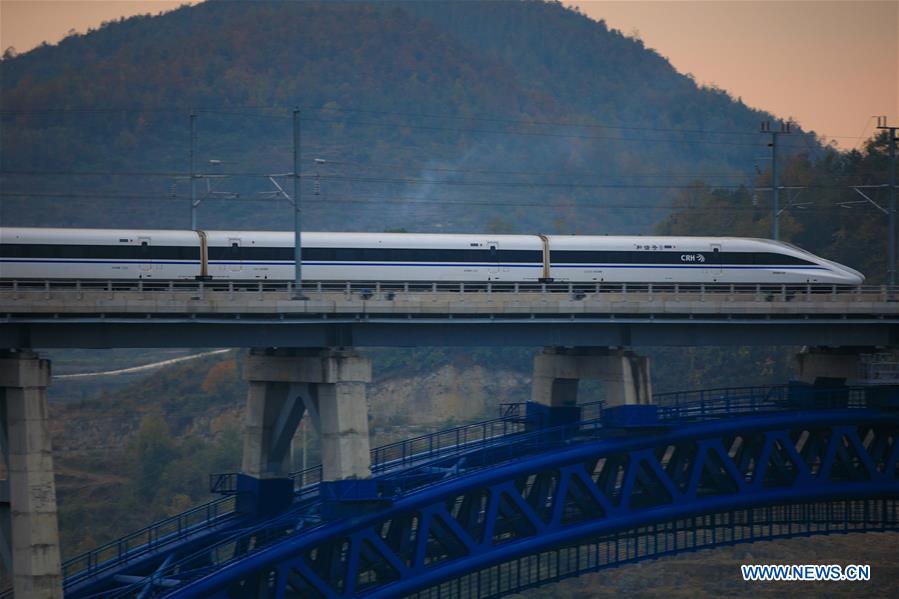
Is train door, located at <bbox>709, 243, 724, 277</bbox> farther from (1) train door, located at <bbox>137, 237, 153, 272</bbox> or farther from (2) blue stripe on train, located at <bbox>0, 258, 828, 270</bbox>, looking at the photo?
(1) train door, located at <bbox>137, 237, 153, 272</bbox>

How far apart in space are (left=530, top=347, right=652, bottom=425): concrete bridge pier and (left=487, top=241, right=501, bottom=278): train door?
21.0 feet

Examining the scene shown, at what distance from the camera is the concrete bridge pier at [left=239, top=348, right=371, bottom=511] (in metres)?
53.1

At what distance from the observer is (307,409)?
2215 inches

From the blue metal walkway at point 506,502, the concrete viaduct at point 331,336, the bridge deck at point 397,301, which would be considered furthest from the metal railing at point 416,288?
the blue metal walkway at point 506,502

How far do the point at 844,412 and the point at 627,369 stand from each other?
11.2 metres

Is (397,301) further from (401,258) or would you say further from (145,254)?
(145,254)

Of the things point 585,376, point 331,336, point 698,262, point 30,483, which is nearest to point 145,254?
point 331,336

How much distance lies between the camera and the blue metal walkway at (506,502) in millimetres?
51969

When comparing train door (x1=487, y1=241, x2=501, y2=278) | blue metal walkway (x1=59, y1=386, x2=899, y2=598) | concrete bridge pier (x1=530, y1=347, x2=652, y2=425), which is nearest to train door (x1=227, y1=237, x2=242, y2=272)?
blue metal walkway (x1=59, y1=386, x2=899, y2=598)

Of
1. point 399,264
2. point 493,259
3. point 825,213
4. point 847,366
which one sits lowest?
point 847,366

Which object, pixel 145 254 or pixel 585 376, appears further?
pixel 145 254

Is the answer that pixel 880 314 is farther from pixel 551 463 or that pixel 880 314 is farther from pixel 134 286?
pixel 134 286

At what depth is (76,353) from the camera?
188500 millimetres

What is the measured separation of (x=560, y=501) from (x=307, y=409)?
38.1 ft
